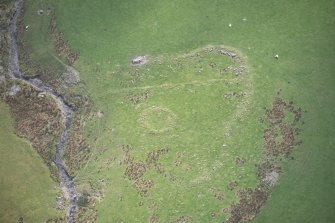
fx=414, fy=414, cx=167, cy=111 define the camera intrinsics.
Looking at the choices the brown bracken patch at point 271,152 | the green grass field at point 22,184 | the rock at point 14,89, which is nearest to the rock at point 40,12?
the rock at point 14,89

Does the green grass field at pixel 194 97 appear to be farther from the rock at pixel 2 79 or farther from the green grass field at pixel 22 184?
the rock at pixel 2 79

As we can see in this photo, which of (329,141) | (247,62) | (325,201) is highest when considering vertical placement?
(247,62)

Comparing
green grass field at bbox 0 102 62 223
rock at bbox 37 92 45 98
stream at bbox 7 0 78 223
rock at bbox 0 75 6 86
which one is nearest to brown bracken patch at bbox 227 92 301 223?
stream at bbox 7 0 78 223

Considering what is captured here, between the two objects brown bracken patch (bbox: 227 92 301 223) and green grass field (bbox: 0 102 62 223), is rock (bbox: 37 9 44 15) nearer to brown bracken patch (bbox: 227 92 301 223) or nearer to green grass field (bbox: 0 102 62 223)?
green grass field (bbox: 0 102 62 223)

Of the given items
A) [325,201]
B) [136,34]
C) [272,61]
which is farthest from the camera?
[136,34]

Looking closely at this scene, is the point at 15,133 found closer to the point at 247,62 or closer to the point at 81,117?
the point at 81,117

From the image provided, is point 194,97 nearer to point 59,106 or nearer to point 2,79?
point 59,106

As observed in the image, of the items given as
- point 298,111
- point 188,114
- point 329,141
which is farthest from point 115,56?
point 329,141
